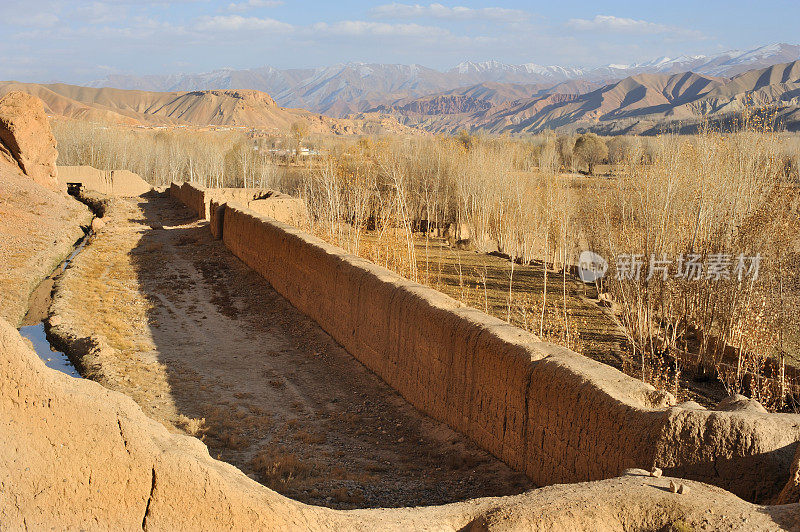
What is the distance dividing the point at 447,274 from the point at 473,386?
11240 millimetres

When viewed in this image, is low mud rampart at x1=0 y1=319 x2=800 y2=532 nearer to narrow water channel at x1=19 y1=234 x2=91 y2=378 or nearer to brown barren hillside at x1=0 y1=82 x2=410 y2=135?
narrow water channel at x1=19 y1=234 x2=91 y2=378

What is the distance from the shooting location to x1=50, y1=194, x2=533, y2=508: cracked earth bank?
617 centimetres

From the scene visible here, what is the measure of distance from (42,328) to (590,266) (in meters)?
11.9

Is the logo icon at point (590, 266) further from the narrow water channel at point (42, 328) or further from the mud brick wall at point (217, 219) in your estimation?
the narrow water channel at point (42, 328)

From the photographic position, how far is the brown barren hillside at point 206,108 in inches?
5733

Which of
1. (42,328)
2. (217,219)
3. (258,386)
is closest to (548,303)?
(258,386)

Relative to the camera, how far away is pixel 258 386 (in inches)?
362

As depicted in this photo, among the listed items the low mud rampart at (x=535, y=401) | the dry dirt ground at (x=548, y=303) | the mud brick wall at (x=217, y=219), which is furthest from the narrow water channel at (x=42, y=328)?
the dry dirt ground at (x=548, y=303)

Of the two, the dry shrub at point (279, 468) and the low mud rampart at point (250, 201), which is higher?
the low mud rampart at point (250, 201)

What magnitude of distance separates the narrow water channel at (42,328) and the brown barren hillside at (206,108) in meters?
126

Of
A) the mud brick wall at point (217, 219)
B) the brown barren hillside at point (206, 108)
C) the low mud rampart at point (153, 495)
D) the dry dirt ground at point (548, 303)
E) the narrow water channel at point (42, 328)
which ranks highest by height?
the brown barren hillside at point (206, 108)

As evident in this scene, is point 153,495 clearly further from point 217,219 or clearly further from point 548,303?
point 217,219

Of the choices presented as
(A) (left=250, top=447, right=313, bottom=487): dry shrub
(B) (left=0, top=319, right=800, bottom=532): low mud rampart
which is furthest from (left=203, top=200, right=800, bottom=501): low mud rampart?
(A) (left=250, top=447, right=313, bottom=487): dry shrub

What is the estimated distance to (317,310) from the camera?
11078mm
